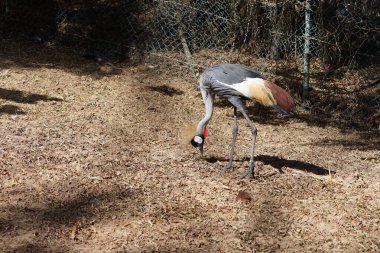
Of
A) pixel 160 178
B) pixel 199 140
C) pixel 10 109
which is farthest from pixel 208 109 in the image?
pixel 10 109

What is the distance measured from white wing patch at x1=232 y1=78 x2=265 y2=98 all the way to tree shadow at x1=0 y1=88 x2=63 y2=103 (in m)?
2.92

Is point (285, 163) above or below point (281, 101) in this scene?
below

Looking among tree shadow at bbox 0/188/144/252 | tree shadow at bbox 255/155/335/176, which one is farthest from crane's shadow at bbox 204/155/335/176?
tree shadow at bbox 0/188/144/252

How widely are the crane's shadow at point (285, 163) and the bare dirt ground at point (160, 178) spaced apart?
0.05 feet

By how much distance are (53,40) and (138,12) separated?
5.15 feet

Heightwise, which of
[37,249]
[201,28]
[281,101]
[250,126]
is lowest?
[37,249]

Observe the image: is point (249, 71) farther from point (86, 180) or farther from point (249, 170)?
point (86, 180)

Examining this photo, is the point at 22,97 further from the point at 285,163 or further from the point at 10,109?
the point at 285,163

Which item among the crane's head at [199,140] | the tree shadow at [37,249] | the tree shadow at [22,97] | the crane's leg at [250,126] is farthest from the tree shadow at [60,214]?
the tree shadow at [22,97]

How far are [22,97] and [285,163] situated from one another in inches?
140

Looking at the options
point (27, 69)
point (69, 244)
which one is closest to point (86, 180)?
point (69, 244)

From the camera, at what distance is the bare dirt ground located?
428 cm

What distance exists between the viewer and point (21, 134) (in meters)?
5.99

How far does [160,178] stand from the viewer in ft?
17.3
